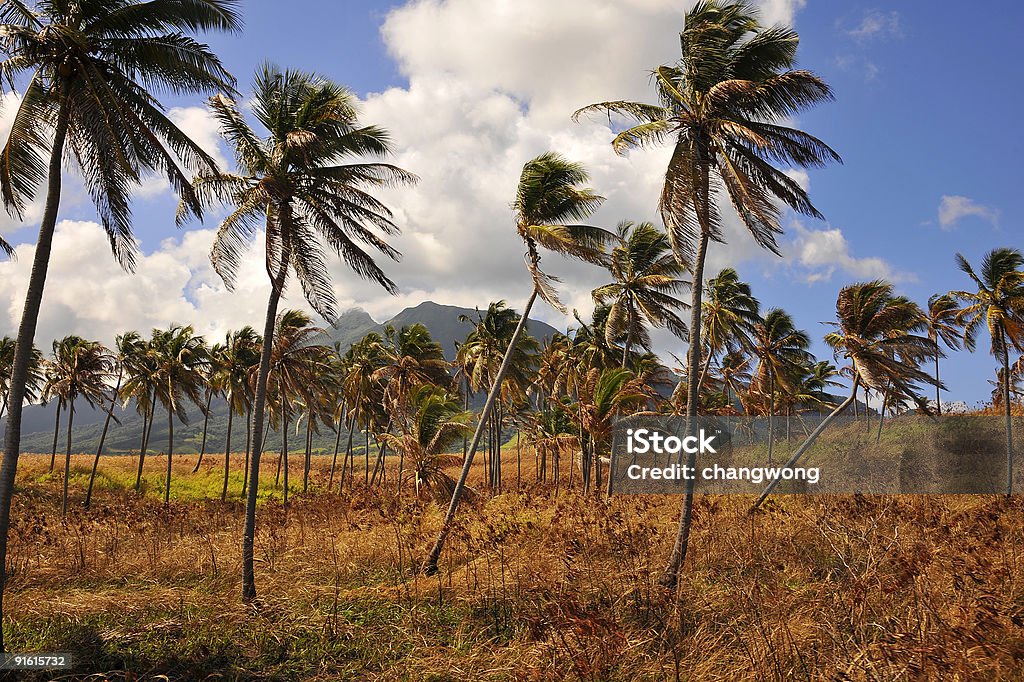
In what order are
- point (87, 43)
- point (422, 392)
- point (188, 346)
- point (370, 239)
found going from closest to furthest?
point (87, 43) → point (370, 239) → point (422, 392) → point (188, 346)

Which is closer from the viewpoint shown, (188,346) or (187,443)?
(188,346)

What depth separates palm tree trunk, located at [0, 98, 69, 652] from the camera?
8.39 m

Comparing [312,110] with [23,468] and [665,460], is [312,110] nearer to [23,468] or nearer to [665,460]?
[665,460]

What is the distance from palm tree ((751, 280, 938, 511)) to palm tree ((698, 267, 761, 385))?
26.8ft

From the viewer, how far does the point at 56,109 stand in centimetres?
959

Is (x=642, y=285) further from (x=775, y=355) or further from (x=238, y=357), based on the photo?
(x=238, y=357)

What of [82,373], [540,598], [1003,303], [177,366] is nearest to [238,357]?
[177,366]


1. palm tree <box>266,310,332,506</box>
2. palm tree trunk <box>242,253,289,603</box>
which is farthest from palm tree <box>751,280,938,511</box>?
palm tree <box>266,310,332,506</box>

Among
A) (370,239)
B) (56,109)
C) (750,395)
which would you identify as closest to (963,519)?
(370,239)

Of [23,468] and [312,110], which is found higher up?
[312,110]

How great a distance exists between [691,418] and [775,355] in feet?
71.2

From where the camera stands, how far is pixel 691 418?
11.5m

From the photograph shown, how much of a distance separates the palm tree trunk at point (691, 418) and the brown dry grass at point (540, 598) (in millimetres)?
491

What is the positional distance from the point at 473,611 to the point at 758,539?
6.44 meters
